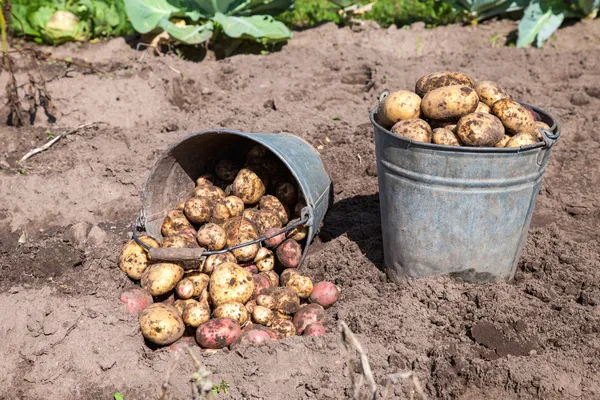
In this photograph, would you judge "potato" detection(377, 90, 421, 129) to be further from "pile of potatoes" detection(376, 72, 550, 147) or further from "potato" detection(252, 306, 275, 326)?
"potato" detection(252, 306, 275, 326)

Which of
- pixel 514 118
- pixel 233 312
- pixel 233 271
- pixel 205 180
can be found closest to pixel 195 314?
pixel 233 312

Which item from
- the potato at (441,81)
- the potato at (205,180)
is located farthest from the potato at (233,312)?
the potato at (441,81)

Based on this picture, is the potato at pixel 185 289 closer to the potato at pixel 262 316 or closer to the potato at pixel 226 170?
the potato at pixel 262 316

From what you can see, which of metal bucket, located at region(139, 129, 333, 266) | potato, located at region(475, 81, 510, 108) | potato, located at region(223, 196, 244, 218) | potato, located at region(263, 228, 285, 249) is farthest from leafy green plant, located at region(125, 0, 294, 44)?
potato, located at region(475, 81, 510, 108)

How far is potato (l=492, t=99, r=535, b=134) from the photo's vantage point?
3242 millimetres

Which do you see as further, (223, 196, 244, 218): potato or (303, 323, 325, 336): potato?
(223, 196, 244, 218): potato

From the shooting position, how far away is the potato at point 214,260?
12.1 ft

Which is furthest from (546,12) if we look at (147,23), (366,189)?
(147,23)

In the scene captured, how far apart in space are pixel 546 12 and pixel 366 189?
3662 millimetres

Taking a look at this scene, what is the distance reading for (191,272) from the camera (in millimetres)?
3734

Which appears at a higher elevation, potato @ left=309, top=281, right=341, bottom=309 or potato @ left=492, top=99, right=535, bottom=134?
potato @ left=492, top=99, right=535, bottom=134

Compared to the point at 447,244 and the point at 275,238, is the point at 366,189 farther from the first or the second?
the point at 447,244

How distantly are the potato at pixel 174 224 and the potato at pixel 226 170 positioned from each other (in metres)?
0.49

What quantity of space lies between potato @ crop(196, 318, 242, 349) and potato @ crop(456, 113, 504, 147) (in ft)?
4.93
